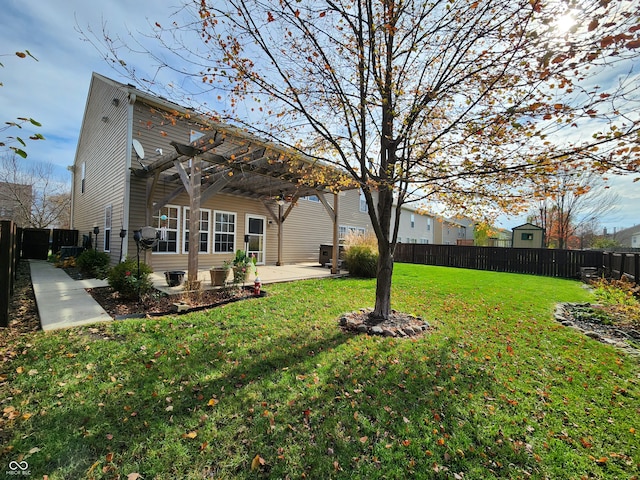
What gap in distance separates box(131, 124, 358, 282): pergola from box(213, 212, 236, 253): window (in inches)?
36.6

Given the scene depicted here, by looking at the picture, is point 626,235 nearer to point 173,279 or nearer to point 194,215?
point 194,215

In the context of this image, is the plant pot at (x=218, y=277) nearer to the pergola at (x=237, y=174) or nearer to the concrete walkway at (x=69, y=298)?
the concrete walkway at (x=69, y=298)

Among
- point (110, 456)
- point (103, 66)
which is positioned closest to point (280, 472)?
point (110, 456)

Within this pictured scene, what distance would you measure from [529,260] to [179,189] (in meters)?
13.9

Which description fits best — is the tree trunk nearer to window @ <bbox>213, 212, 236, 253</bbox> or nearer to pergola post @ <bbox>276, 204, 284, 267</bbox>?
window @ <bbox>213, 212, 236, 253</bbox>

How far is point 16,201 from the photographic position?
1819cm

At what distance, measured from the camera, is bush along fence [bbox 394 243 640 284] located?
772cm

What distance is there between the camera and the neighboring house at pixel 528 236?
15.3 meters

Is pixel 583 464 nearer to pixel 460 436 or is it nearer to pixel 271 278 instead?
pixel 460 436

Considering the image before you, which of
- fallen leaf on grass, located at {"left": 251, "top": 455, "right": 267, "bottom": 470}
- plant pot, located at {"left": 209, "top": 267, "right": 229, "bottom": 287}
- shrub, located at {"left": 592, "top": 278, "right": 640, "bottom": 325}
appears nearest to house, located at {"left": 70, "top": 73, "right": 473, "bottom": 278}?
plant pot, located at {"left": 209, "top": 267, "right": 229, "bottom": 287}

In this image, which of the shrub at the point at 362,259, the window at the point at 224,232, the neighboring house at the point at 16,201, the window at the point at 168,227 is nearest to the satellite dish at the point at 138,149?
the window at the point at 168,227

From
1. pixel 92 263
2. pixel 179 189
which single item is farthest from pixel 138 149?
pixel 92 263

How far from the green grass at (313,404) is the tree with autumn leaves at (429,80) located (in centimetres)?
176

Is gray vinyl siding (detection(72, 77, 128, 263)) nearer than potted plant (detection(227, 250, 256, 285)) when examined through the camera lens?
No
